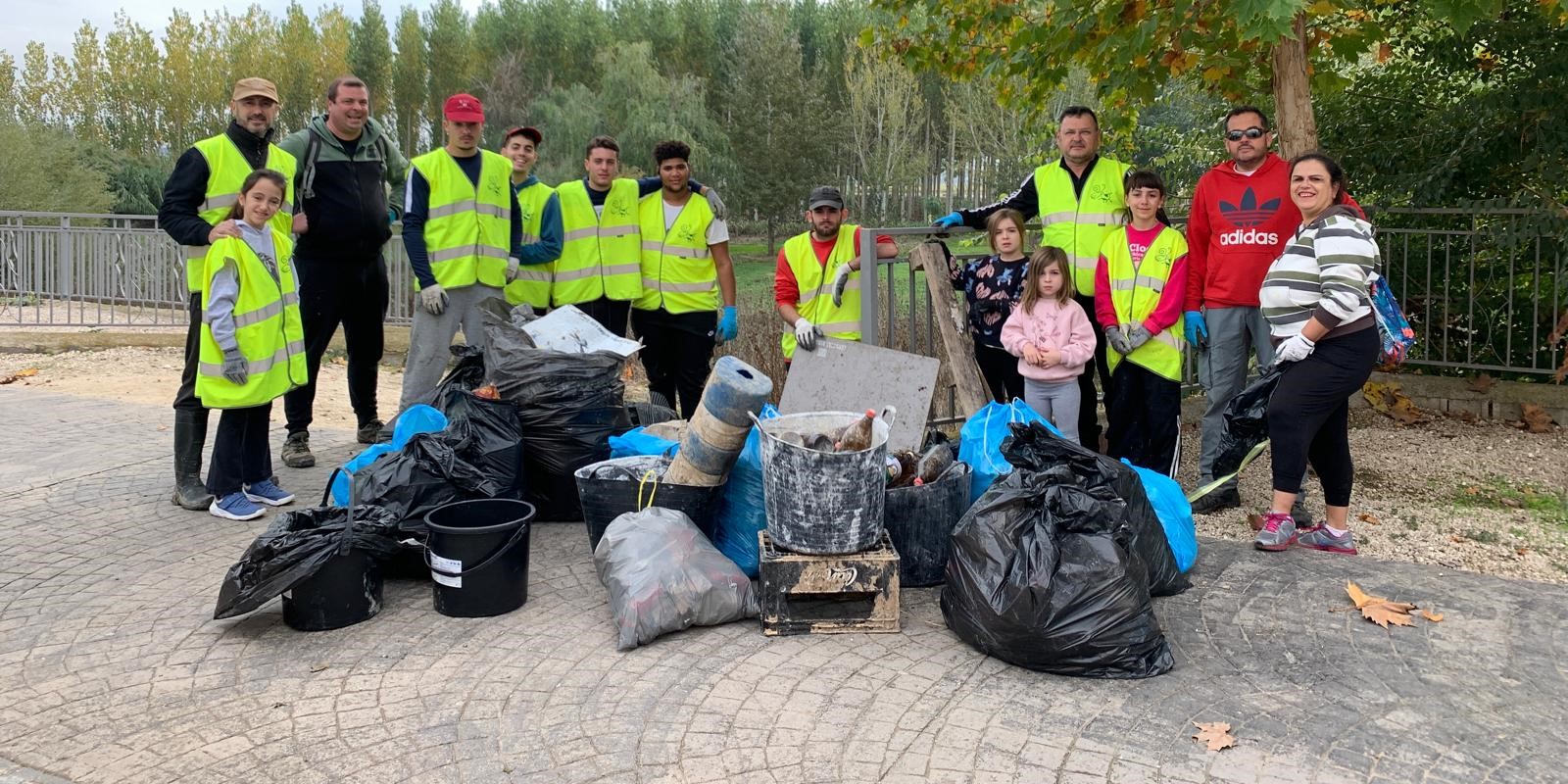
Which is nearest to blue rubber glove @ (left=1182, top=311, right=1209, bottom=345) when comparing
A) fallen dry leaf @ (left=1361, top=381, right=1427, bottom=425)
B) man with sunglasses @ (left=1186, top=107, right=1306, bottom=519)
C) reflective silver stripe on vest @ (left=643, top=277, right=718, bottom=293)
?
man with sunglasses @ (left=1186, top=107, right=1306, bottom=519)

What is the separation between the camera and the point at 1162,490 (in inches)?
183

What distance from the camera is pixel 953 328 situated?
5941 millimetres

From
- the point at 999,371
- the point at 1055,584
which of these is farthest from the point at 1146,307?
the point at 1055,584

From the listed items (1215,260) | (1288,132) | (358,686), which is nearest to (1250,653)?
(1215,260)

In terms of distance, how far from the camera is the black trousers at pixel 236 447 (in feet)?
17.8

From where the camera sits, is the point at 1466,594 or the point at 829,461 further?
the point at 1466,594

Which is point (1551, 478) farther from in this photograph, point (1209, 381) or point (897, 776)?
point (897, 776)

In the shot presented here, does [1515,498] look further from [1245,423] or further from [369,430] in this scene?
[369,430]

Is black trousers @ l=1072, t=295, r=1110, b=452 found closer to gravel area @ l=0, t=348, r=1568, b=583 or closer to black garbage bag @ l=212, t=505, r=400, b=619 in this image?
gravel area @ l=0, t=348, r=1568, b=583

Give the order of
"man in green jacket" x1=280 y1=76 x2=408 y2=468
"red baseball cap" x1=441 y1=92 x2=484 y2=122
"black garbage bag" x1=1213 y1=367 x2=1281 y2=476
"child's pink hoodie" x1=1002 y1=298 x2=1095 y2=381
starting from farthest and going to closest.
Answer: "man in green jacket" x1=280 y1=76 x2=408 y2=468 → "red baseball cap" x1=441 y1=92 x2=484 y2=122 → "child's pink hoodie" x1=1002 y1=298 x2=1095 y2=381 → "black garbage bag" x1=1213 y1=367 x2=1281 y2=476

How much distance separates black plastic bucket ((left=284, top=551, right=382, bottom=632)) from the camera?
4.02 metres

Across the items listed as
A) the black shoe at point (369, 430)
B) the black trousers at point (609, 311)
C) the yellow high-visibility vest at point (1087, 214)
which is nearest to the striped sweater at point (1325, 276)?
the yellow high-visibility vest at point (1087, 214)

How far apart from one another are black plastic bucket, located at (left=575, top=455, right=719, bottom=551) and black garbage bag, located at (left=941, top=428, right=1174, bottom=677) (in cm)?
103

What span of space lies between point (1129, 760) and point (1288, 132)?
4451 mm
